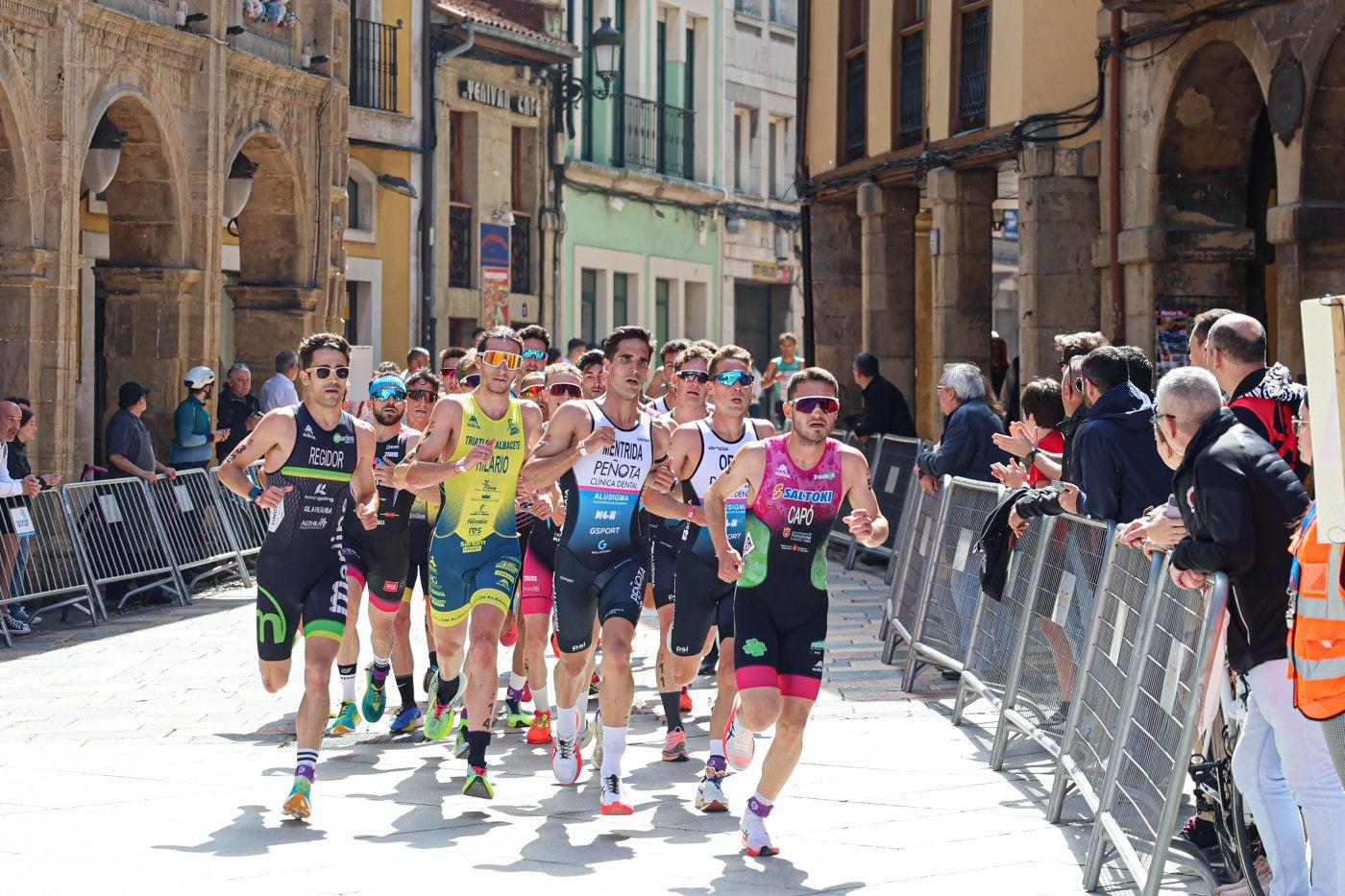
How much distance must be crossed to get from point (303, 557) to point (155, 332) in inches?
441

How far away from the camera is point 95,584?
51.6 feet

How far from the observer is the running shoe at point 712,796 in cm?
870

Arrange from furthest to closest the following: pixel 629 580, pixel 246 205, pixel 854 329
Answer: pixel 854 329, pixel 246 205, pixel 629 580

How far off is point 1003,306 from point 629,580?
128 feet

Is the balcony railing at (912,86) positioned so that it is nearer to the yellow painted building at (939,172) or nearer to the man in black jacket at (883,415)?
the yellow painted building at (939,172)

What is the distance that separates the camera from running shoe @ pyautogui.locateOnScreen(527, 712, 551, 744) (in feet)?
34.5

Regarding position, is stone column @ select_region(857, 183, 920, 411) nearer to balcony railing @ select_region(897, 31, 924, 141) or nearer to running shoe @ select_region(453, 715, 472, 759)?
balcony railing @ select_region(897, 31, 924, 141)

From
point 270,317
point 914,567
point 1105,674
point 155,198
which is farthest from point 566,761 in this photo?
point 270,317

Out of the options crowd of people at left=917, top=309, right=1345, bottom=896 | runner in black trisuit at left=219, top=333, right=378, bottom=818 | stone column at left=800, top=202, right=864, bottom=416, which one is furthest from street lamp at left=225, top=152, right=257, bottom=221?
crowd of people at left=917, top=309, right=1345, bottom=896

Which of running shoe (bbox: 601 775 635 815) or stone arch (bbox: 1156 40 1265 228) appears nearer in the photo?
running shoe (bbox: 601 775 635 815)

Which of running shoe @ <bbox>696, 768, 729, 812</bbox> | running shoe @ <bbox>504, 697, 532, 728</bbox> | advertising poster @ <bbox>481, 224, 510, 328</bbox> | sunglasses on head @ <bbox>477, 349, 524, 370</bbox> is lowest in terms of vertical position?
running shoe @ <bbox>504, 697, 532, 728</bbox>

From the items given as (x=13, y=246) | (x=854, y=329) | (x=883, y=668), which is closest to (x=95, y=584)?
(x=13, y=246)

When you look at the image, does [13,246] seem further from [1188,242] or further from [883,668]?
[1188,242]

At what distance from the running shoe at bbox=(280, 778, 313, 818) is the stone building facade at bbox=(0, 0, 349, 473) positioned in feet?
29.7
